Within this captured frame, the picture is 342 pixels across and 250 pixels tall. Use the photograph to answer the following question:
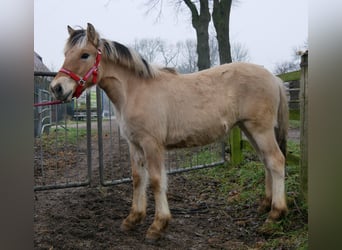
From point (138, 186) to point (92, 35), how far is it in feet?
4.09

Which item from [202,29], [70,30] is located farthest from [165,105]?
[202,29]

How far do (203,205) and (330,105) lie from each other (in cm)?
272

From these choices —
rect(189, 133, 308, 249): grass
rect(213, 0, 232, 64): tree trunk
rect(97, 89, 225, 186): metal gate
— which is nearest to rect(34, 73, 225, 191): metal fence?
rect(97, 89, 225, 186): metal gate

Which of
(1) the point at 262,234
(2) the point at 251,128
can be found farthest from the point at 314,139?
(2) the point at 251,128

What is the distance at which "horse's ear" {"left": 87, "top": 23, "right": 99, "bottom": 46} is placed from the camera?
2326 mm

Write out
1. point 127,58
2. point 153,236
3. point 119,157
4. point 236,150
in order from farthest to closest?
1. point 236,150
2. point 119,157
3. point 127,58
4. point 153,236

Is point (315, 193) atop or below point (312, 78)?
below

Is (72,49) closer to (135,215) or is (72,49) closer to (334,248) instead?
(135,215)

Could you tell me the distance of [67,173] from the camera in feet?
11.8

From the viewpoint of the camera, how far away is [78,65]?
232 centimetres

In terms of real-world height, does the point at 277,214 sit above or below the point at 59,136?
below

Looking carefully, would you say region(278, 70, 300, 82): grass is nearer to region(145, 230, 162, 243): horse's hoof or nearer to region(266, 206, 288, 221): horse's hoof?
region(266, 206, 288, 221): horse's hoof

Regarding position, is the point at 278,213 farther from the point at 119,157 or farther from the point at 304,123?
the point at 119,157

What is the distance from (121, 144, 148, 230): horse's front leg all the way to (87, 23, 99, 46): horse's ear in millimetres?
857
